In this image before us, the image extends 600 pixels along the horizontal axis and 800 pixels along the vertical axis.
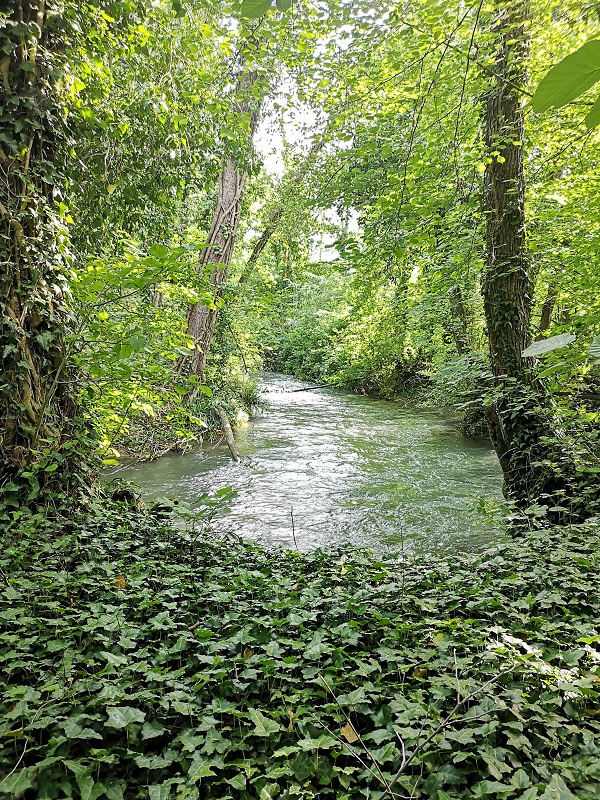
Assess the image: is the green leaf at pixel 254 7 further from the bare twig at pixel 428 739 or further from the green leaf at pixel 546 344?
the bare twig at pixel 428 739

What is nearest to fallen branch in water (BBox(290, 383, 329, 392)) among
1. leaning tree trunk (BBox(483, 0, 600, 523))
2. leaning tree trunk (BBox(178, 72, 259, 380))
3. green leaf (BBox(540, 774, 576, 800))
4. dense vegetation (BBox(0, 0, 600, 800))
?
leaning tree trunk (BBox(178, 72, 259, 380))

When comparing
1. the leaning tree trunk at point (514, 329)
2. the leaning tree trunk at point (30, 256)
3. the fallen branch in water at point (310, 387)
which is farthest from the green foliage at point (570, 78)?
the fallen branch in water at point (310, 387)

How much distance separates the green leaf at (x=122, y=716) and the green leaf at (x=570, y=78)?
1.94 meters

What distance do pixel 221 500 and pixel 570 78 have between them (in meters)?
3.82

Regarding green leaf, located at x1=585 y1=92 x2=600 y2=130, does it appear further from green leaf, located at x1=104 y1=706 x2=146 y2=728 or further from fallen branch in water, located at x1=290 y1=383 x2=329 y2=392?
fallen branch in water, located at x1=290 y1=383 x2=329 y2=392

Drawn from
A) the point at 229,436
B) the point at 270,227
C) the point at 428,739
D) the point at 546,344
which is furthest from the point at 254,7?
the point at 270,227

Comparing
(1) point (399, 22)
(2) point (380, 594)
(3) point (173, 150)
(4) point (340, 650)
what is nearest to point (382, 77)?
(1) point (399, 22)

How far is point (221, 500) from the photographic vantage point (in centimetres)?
399

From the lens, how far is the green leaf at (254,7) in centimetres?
73

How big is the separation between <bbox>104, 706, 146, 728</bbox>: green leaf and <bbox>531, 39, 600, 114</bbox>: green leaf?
6.37 ft

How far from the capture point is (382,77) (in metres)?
4.21

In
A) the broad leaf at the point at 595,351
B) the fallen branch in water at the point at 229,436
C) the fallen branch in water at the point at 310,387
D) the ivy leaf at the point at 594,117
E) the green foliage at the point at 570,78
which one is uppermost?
the green foliage at the point at 570,78

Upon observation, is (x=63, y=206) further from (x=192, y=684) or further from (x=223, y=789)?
(x=223, y=789)

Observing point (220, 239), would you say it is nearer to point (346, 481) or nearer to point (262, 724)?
point (346, 481)
